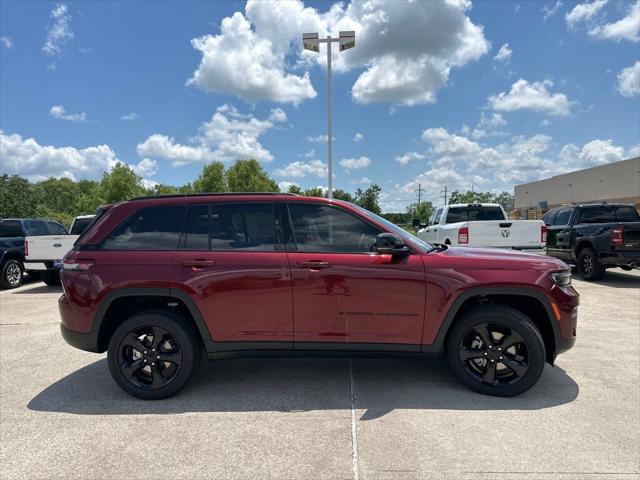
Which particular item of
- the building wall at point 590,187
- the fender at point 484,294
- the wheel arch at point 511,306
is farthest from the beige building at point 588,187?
the fender at point 484,294

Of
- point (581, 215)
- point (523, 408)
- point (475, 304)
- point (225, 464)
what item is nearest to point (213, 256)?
point (225, 464)

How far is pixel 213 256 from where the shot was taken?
11.1ft

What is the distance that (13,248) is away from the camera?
989cm

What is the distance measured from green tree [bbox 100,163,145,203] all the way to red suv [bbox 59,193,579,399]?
4474cm

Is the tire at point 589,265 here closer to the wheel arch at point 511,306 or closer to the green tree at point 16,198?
the wheel arch at point 511,306

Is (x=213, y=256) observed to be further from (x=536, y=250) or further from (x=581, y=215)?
(x=581, y=215)

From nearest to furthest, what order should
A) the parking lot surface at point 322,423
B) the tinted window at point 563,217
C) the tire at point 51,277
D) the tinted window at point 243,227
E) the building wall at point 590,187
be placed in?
the parking lot surface at point 322,423 < the tinted window at point 243,227 < the tire at point 51,277 < the tinted window at point 563,217 < the building wall at point 590,187

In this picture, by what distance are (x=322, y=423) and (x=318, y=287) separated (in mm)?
1071

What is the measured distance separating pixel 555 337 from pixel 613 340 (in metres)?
2.36

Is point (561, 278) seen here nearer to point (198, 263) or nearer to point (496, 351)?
point (496, 351)

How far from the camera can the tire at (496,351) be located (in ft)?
10.8

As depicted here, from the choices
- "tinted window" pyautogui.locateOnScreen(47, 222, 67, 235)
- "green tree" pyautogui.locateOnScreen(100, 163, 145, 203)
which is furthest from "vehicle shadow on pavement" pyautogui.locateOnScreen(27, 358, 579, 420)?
"green tree" pyautogui.locateOnScreen(100, 163, 145, 203)

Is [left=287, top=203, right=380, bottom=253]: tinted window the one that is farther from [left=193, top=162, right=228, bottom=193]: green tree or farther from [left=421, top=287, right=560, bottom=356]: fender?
[left=193, top=162, right=228, bottom=193]: green tree

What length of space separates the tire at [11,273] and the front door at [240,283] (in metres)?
9.25
